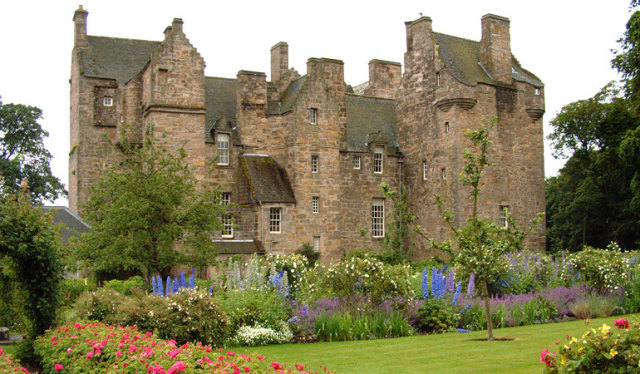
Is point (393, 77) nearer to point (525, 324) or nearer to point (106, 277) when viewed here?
point (106, 277)

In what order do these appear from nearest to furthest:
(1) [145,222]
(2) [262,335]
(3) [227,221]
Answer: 1. (2) [262,335]
2. (1) [145,222]
3. (3) [227,221]

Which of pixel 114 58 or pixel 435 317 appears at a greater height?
pixel 114 58

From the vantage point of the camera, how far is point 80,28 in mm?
42156

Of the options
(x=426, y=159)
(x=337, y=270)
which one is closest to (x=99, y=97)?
(x=426, y=159)

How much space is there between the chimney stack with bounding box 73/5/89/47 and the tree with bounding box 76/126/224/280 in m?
18.3

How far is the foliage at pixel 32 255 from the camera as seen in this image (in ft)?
49.8

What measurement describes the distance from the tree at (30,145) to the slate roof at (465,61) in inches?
1163

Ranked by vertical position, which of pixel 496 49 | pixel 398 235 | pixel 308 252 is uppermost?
pixel 496 49

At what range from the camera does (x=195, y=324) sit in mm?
15203

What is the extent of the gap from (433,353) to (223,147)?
1079 inches

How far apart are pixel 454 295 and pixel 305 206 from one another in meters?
20.1

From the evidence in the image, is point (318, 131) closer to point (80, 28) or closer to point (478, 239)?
point (80, 28)

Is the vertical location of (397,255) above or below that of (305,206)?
below

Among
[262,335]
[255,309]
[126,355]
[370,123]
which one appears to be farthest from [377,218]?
[126,355]
